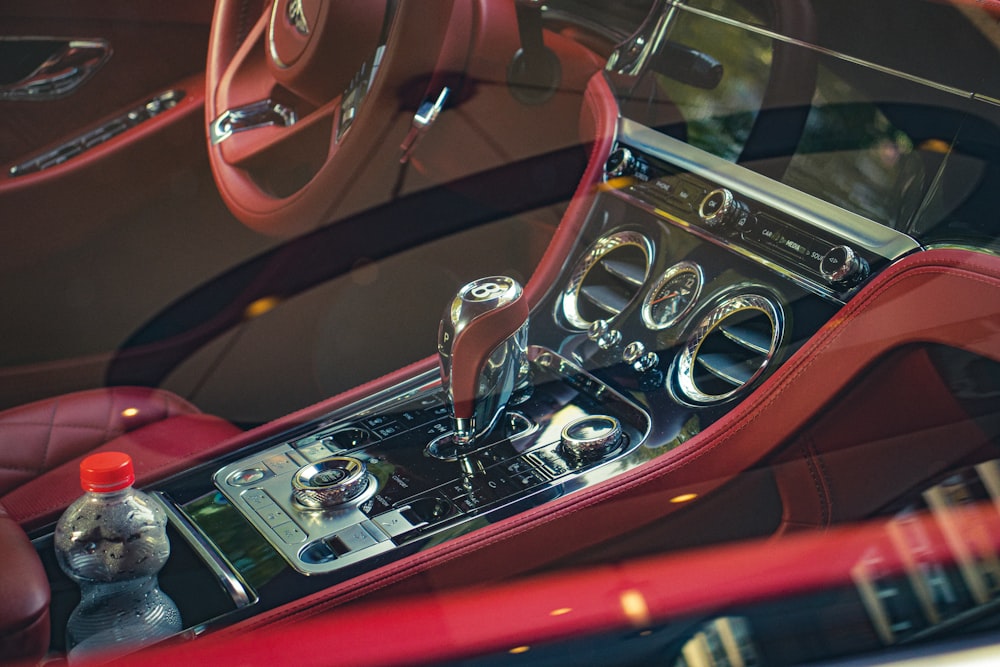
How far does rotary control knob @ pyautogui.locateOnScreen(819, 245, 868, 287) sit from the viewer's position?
0.86 meters

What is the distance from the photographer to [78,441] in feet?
3.82

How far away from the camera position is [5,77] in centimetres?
167

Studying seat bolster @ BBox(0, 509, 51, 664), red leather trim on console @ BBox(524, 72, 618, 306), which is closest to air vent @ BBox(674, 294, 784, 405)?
red leather trim on console @ BBox(524, 72, 618, 306)

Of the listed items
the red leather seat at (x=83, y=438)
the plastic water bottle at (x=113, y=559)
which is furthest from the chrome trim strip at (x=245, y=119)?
the plastic water bottle at (x=113, y=559)

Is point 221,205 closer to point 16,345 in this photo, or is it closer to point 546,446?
point 16,345

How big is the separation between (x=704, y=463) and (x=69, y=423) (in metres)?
0.76

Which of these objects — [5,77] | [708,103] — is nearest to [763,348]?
[708,103]

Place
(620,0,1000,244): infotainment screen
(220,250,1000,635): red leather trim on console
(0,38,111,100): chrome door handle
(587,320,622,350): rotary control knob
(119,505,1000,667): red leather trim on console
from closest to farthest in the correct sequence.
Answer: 1. (119,505,1000,667): red leather trim on console
2. (220,250,1000,635): red leather trim on console
3. (620,0,1000,244): infotainment screen
4. (587,320,622,350): rotary control knob
5. (0,38,111,100): chrome door handle

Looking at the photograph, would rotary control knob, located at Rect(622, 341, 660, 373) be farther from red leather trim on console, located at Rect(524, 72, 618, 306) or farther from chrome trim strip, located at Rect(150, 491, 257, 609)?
chrome trim strip, located at Rect(150, 491, 257, 609)

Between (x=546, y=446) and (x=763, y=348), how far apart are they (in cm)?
23

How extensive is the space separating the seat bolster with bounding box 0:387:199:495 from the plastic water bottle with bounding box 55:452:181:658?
19 cm

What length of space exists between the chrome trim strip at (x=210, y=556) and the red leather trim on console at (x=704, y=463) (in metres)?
0.04

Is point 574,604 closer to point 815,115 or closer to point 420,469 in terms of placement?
point 420,469

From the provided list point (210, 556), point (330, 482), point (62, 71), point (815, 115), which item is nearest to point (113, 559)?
point (210, 556)
